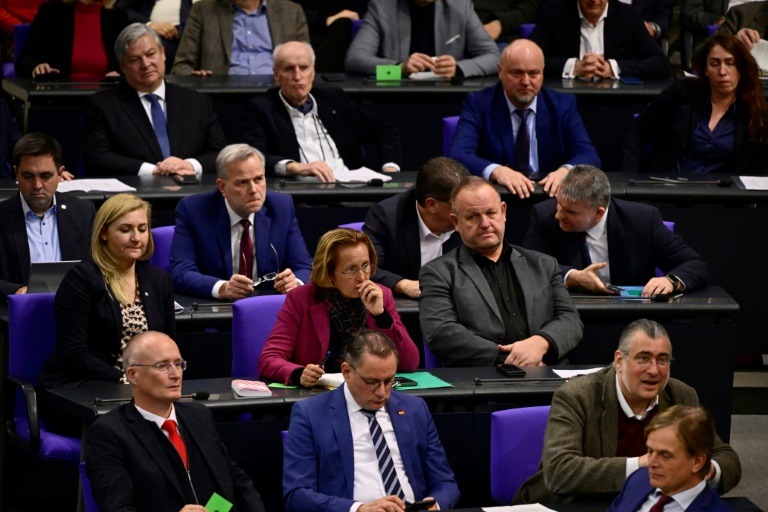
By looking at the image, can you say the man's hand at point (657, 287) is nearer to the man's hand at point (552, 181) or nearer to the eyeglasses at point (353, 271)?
the man's hand at point (552, 181)

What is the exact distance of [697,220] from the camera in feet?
20.7

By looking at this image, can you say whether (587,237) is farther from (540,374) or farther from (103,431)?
(103,431)

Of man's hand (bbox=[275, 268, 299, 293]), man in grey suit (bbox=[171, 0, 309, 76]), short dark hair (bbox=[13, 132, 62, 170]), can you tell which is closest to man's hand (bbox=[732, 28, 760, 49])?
man in grey suit (bbox=[171, 0, 309, 76])

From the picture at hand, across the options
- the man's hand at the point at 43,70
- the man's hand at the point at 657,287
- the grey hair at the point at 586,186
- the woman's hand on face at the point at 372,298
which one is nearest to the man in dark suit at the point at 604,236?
the grey hair at the point at 586,186

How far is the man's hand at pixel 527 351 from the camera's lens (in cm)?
492

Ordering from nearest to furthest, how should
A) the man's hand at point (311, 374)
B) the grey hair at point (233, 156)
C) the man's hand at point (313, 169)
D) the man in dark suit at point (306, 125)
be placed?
the man's hand at point (311, 374), the grey hair at point (233, 156), the man's hand at point (313, 169), the man in dark suit at point (306, 125)

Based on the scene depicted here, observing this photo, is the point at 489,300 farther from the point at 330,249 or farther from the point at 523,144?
the point at 523,144

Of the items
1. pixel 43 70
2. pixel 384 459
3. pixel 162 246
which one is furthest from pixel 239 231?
pixel 43 70

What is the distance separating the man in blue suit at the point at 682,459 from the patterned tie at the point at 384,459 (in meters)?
0.83

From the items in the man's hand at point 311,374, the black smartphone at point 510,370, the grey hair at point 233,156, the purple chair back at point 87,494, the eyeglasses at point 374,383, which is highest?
the grey hair at point 233,156

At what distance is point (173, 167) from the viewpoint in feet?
21.8

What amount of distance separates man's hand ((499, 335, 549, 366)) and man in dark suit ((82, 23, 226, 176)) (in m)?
2.35

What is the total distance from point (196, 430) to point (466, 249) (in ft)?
4.42

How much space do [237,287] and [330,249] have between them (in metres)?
0.76
